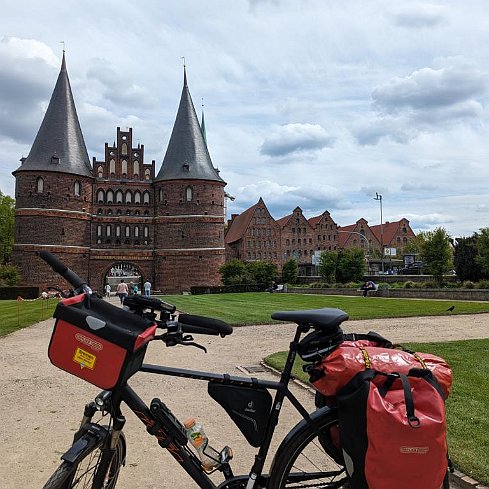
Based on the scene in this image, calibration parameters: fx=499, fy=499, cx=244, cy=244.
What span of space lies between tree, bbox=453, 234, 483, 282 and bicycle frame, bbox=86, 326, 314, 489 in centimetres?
3750

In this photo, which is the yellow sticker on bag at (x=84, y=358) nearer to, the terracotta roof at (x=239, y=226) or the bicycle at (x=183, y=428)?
the bicycle at (x=183, y=428)

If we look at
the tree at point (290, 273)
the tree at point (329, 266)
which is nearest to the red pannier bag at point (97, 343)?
the tree at point (329, 266)

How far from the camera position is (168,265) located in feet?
175

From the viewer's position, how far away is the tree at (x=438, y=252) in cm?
3834

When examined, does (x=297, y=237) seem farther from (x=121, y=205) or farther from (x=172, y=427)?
(x=172, y=427)

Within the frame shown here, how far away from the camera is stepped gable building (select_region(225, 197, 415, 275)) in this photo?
80375 millimetres

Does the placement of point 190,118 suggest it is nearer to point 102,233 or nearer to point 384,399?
point 102,233

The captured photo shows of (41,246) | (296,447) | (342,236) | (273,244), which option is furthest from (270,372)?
(342,236)

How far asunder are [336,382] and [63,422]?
3895mm

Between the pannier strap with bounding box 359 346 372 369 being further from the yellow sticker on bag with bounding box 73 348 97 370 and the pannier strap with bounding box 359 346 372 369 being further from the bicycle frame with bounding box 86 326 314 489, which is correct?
the yellow sticker on bag with bounding box 73 348 97 370

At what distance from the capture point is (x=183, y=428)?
103 inches

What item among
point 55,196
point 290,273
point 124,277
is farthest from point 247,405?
point 124,277

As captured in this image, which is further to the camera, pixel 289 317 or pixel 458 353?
pixel 458 353

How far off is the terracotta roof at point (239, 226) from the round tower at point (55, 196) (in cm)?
3241
